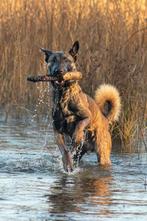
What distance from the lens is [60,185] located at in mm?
7836

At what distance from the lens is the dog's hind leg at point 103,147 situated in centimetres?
941

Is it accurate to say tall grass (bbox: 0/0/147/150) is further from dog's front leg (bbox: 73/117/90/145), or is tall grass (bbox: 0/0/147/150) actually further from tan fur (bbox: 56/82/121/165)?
dog's front leg (bbox: 73/117/90/145)

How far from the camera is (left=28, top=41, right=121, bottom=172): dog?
898cm

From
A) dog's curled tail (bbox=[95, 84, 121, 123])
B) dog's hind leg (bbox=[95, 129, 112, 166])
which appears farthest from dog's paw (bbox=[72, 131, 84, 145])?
dog's curled tail (bbox=[95, 84, 121, 123])

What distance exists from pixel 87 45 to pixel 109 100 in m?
2.30

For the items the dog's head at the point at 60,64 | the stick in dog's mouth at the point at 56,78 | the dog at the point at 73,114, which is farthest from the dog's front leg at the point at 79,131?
the dog's head at the point at 60,64

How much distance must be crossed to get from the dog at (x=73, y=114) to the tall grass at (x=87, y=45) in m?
1.30

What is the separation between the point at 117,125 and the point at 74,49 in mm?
2150

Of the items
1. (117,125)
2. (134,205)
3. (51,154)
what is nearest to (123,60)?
(117,125)

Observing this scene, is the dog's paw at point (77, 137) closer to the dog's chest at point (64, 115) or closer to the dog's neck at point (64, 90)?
the dog's chest at point (64, 115)

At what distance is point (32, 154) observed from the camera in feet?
32.7

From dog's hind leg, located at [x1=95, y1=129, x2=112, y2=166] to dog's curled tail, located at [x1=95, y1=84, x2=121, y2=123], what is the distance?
0.35m

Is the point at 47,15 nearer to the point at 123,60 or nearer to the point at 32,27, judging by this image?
the point at 32,27

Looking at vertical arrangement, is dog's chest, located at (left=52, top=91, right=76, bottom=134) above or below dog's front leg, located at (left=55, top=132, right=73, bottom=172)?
above
